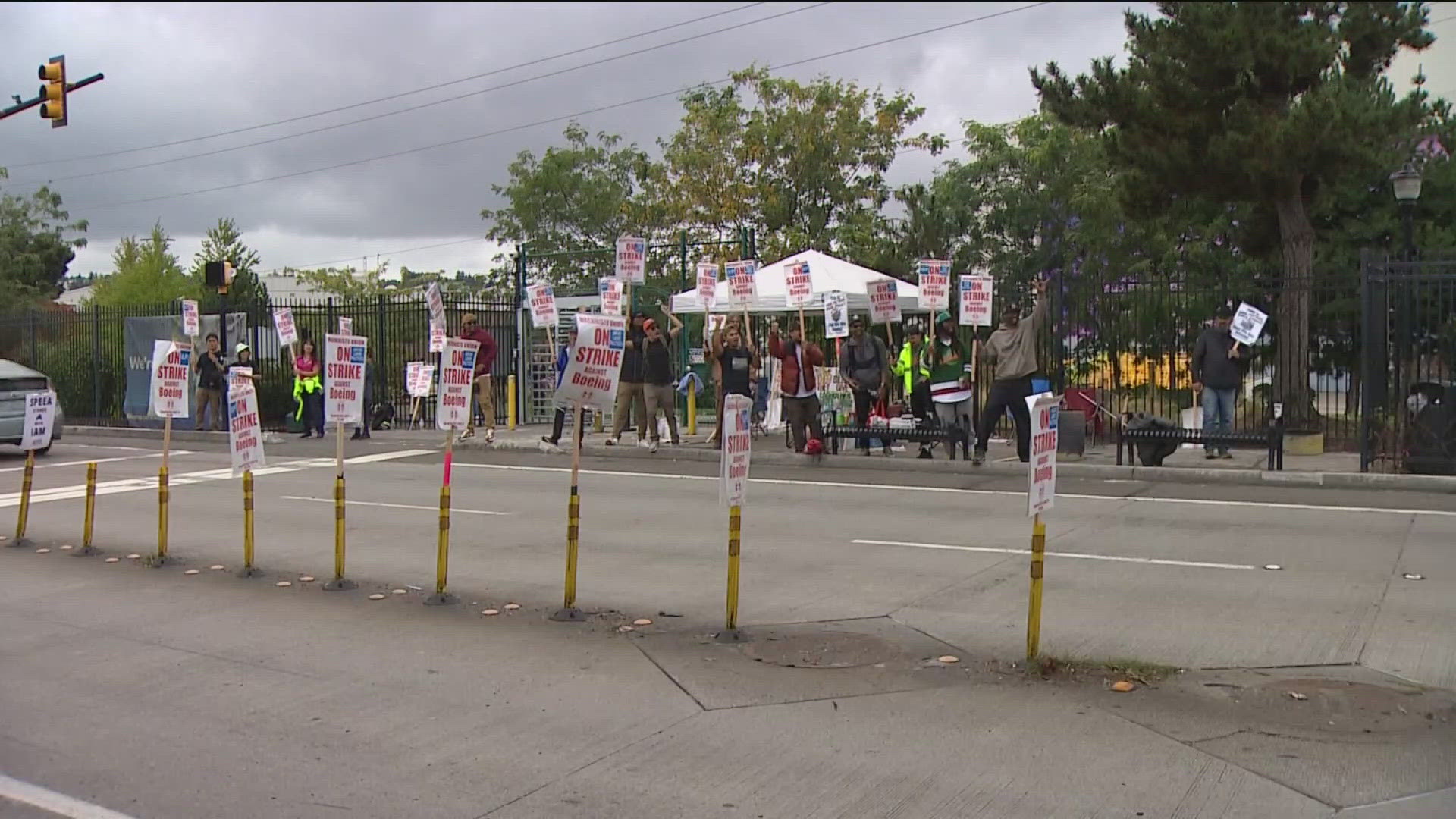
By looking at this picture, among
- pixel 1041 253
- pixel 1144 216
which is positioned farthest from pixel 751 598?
pixel 1041 253

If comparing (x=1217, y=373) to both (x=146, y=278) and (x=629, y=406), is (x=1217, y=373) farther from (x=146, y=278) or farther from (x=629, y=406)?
(x=146, y=278)

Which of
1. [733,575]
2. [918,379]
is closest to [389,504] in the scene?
[733,575]

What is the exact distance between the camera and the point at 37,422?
12328mm

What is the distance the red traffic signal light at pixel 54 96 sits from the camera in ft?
63.0

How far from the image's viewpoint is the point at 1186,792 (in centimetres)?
512

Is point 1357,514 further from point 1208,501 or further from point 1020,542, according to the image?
point 1020,542

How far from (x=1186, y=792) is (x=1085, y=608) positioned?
3.27 meters

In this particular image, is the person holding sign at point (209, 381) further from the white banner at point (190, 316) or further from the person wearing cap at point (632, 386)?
the person wearing cap at point (632, 386)

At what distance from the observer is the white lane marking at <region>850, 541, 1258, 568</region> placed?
9.79m

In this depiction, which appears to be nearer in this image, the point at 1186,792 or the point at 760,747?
the point at 1186,792

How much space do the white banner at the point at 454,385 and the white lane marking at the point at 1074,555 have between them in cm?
371

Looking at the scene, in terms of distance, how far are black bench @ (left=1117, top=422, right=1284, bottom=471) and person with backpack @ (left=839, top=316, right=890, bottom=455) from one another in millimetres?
3329

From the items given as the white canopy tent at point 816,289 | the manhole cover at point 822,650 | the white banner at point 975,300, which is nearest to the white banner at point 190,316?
the white canopy tent at point 816,289

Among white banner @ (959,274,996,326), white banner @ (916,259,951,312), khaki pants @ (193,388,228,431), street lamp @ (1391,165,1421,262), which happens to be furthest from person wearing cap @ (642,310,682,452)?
street lamp @ (1391,165,1421,262)
